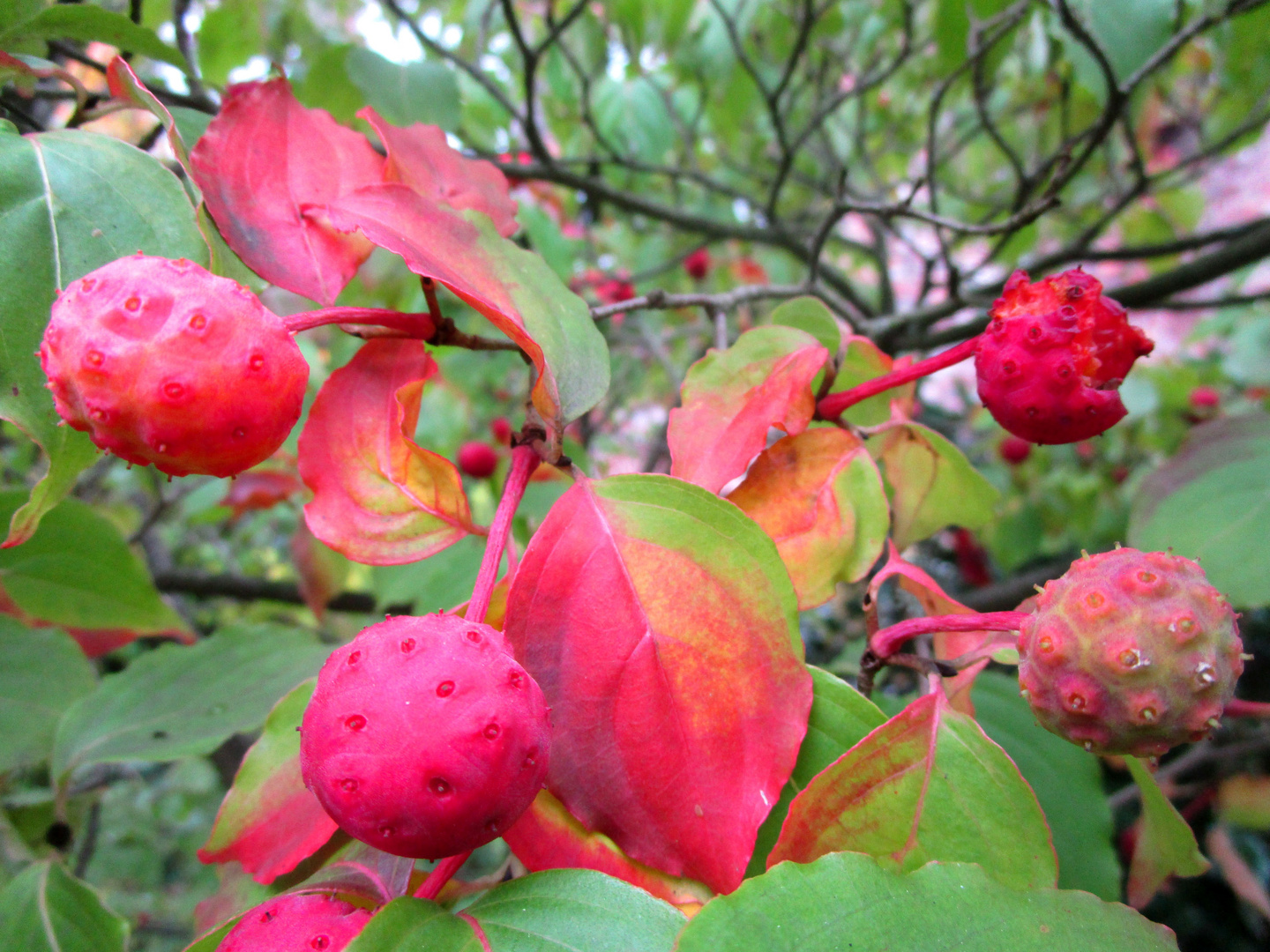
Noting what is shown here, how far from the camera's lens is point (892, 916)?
15.0 inches

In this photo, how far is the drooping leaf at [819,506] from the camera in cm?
57

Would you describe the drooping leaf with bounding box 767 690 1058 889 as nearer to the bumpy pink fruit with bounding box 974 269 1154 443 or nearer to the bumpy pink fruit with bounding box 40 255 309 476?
the bumpy pink fruit with bounding box 974 269 1154 443

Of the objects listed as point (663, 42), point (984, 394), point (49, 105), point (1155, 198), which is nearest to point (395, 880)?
point (984, 394)

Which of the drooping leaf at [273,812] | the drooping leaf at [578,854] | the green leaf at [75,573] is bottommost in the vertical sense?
the green leaf at [75,573]

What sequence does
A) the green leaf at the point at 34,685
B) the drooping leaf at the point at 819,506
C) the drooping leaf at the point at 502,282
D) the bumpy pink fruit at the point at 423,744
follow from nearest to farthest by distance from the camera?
the bumpy pink fruit at the point at 423,744, the drooping leaf at the point at 502,282, the drooping leaf at the point at 819,506, the green leaf at the point at 34,685

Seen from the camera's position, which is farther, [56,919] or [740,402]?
[56,919]

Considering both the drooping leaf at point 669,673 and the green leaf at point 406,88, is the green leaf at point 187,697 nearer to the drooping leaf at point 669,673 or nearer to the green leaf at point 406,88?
the drooping leaf at point 669,673

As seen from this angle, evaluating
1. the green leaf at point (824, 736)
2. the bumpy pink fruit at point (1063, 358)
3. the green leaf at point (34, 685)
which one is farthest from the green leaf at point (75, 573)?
the bumpy pink fruit at point (1063, 358)

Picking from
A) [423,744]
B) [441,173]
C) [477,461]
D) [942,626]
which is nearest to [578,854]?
[423,744]

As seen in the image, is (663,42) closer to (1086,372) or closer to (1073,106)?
(1073,106)

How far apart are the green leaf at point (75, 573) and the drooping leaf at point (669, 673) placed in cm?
63

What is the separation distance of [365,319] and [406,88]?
788mm

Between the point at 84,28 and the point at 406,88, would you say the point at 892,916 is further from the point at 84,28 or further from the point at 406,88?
the point at 406,88

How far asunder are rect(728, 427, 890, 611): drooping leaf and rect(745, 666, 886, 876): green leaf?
0.24 feet
